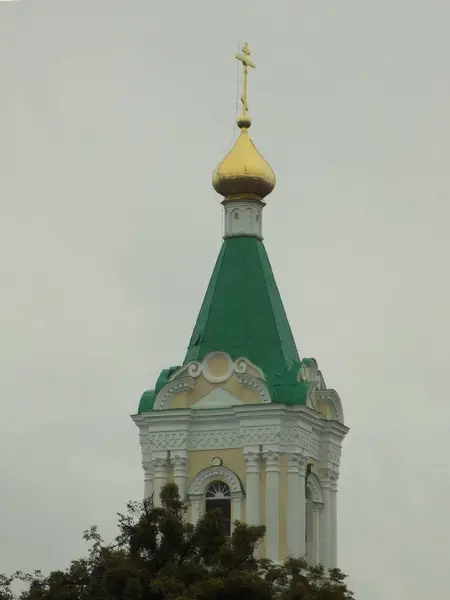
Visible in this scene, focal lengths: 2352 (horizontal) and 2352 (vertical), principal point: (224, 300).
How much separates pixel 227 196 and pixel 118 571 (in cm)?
1094

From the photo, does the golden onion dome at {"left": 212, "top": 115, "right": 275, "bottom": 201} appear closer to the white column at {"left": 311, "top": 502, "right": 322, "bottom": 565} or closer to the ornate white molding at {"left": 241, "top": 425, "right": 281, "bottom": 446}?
the ornate white molding at {"left": 241, "top": 425, "right": 281, "bottom": 446}

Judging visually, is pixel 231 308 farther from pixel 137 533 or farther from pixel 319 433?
pixel 137 533

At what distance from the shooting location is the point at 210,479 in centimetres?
4172

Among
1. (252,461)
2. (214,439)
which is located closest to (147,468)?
(214,439)

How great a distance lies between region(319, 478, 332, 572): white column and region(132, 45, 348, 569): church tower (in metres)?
0.02

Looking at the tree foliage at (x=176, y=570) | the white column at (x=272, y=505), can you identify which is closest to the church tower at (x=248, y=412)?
the white column at (x=272, y=505)

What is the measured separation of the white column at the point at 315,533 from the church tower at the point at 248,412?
0.02 metres

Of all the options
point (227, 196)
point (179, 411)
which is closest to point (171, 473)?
point (179, 411)

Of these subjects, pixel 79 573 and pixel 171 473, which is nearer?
pixel 79 573

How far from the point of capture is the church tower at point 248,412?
135 ft

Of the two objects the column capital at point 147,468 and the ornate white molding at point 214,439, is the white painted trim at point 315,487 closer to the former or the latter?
the ornate white molding at point 214,439

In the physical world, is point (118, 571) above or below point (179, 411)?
below

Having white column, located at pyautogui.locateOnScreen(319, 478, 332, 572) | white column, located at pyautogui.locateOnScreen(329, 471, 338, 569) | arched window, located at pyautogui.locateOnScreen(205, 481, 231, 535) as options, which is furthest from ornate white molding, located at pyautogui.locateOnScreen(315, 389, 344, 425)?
arched window, located at pyautogui.locateOnScreen(205, 481, 231, 535)

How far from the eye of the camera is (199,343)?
42531 mm
